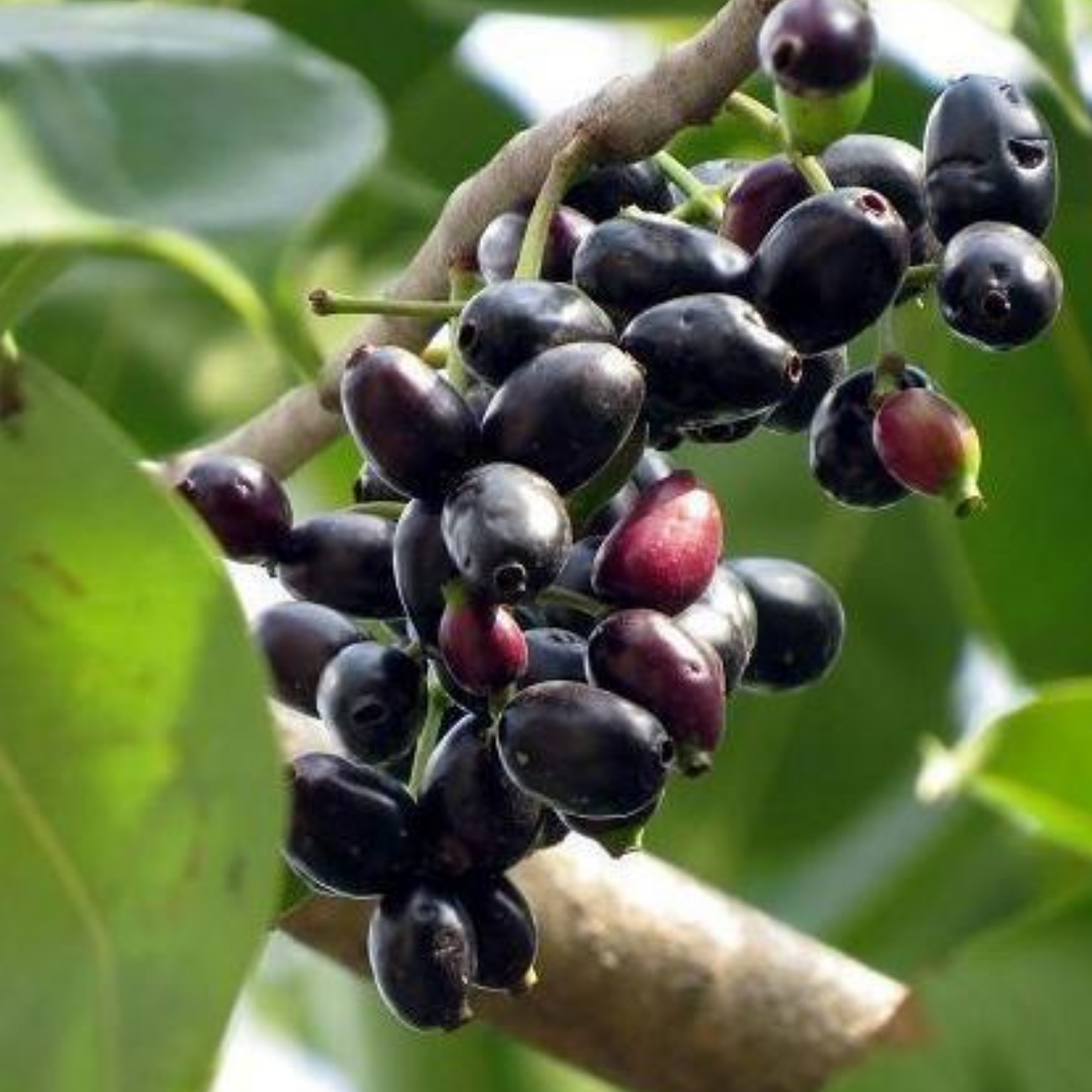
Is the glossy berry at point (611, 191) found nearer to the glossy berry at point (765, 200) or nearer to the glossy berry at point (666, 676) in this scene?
the glossy berry at point (765, 200)

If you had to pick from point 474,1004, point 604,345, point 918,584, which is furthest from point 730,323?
point 918,584

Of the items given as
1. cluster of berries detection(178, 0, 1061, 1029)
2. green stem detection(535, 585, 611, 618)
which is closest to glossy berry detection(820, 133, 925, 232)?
cluster of berries detection(178, 0, 1061, 1029)

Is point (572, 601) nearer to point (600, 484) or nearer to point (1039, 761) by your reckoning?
point (600, 484)

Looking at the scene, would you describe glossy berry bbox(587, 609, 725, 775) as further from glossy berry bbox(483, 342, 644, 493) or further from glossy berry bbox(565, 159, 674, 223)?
glossy berry bbox(565, 159, 674, 223)

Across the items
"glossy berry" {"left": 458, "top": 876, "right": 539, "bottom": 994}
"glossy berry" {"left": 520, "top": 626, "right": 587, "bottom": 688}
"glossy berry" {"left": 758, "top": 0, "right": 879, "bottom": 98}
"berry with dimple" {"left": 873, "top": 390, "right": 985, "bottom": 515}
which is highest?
"glossy berry" {"left": 758, "top": 0, "right": 879, "bottom": 98}

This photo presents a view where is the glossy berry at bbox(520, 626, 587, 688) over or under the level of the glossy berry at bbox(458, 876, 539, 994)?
over

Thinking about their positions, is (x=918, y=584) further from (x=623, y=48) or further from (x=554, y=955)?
(x=554, y=955)

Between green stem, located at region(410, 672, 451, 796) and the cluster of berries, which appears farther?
green stem, located at region(410, 672, 451, 796)

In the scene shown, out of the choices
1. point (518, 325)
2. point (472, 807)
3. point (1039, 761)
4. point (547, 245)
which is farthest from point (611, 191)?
point (1039, 761)

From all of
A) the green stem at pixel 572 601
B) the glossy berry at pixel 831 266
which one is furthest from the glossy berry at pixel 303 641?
the glossy berry at pixel 831 266
